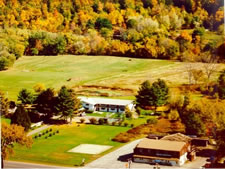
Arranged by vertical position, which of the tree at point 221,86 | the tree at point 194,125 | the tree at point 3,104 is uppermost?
the tree at point 221,86

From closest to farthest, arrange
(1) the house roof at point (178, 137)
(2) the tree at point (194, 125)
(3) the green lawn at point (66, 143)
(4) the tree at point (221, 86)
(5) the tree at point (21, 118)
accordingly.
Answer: (3) the green lawn at point (66, 143) < (1) the house roof at point (178, 137) < (2) the tree at point (194, 125) < (4) the tree at point (221, 86) < (5) the tree at point (21, 118)

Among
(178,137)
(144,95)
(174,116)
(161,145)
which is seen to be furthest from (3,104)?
(178,137)

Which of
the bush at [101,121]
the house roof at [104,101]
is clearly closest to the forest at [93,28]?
the house roof at [104,101]

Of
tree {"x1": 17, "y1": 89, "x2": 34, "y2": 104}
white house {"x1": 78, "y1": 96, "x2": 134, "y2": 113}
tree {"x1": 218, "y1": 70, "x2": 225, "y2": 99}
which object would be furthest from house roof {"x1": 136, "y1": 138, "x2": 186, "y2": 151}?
tree {"x1": 17, "y1": 89, "x2": 34, "y2": 104}

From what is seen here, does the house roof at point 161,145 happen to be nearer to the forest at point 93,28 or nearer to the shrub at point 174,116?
the shrub at point 174,116

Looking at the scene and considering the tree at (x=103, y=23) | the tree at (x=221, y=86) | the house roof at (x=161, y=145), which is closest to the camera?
the house roof at (x=161, y=145)

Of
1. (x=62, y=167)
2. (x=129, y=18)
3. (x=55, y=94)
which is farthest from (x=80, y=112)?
(x=129, y=18)

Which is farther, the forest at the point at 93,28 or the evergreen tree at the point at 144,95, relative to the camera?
the forest at the point at 93,28

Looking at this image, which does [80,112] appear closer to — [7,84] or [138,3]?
[7,84]
